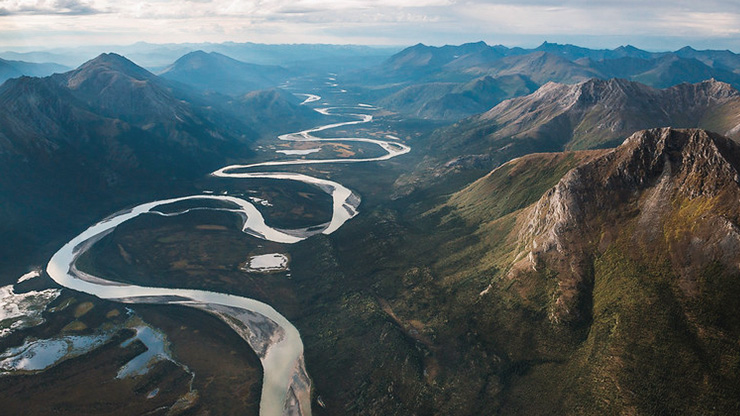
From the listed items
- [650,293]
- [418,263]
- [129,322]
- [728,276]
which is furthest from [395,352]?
[129,322]

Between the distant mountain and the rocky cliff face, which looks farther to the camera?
the rocky cliff face

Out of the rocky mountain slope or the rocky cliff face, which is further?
the rocky cliff face

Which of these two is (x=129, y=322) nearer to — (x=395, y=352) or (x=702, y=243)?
(x=395, y=352)

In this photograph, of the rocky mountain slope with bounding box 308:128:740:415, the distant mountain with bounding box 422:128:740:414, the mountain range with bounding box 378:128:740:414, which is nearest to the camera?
the distant mountain with bounding box 422:128:740:414

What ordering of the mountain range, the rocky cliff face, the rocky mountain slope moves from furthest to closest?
the rocky cliff face → the rocky mountain slope → the mountain range

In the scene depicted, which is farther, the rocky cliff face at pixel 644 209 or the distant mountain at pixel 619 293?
the rocky cliff face at pixel 644 209

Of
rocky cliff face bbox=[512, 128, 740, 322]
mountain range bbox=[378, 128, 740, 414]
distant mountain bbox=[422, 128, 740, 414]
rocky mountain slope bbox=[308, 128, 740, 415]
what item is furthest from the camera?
rocky cliff face bbox=[512, 128, 740, 322]

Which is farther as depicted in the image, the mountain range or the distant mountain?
the mountain range

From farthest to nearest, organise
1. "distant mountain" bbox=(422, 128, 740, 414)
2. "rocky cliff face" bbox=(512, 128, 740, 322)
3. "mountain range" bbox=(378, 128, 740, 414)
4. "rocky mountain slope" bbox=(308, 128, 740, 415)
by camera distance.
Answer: "rocky cliff face" bbox=(512, 128, 740, 322)
"rocky mountain slope" bbox=(308, 128, 740, 415)
"mountain range" bbox=(378, 128, 740, 414)
"distant mountain" bbox=(422, 128, 740, 414)

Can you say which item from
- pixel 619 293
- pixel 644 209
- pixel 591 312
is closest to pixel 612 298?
pixel 619 293
